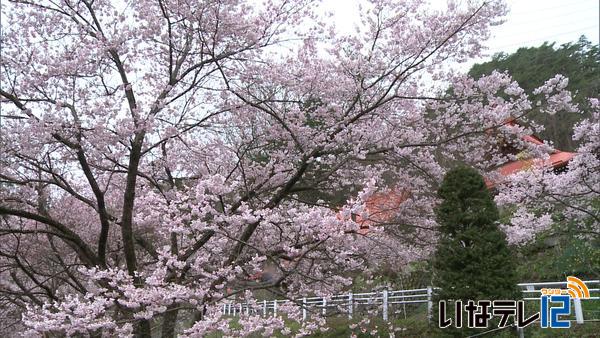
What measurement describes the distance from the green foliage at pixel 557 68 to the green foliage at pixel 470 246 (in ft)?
39.0

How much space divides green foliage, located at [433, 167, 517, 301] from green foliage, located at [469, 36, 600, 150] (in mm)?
11881

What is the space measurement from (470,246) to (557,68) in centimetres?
1821

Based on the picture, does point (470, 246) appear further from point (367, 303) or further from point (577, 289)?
point (577, 289)

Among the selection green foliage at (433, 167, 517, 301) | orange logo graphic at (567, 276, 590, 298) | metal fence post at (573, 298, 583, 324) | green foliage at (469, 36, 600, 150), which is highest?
green foliage at (469, 36, 600, 150)

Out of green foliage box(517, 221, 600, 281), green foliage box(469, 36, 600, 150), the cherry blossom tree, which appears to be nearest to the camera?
the cherry blossom tree

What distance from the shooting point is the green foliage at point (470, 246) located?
5480mm

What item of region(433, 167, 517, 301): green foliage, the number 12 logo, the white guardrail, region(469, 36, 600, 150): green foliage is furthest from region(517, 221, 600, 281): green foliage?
region(469, 36, 600, 150): green foliage

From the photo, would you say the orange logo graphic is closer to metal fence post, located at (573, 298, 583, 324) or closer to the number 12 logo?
metal fence post, located at (573, 298, 583, 324)

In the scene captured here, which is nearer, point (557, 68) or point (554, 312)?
point (554, 312)

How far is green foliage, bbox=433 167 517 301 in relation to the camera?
5.48 m

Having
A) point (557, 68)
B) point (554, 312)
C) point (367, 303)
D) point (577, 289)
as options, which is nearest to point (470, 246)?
point (367, 303)

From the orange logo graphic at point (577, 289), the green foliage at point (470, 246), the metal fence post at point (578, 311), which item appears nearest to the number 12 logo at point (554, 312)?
the metal fence post at point (578, 311)

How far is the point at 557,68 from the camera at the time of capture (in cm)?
2092

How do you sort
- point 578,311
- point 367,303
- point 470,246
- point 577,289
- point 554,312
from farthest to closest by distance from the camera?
point 577,289, point 578,311, point 554,312, point 367,303, point 470,246
